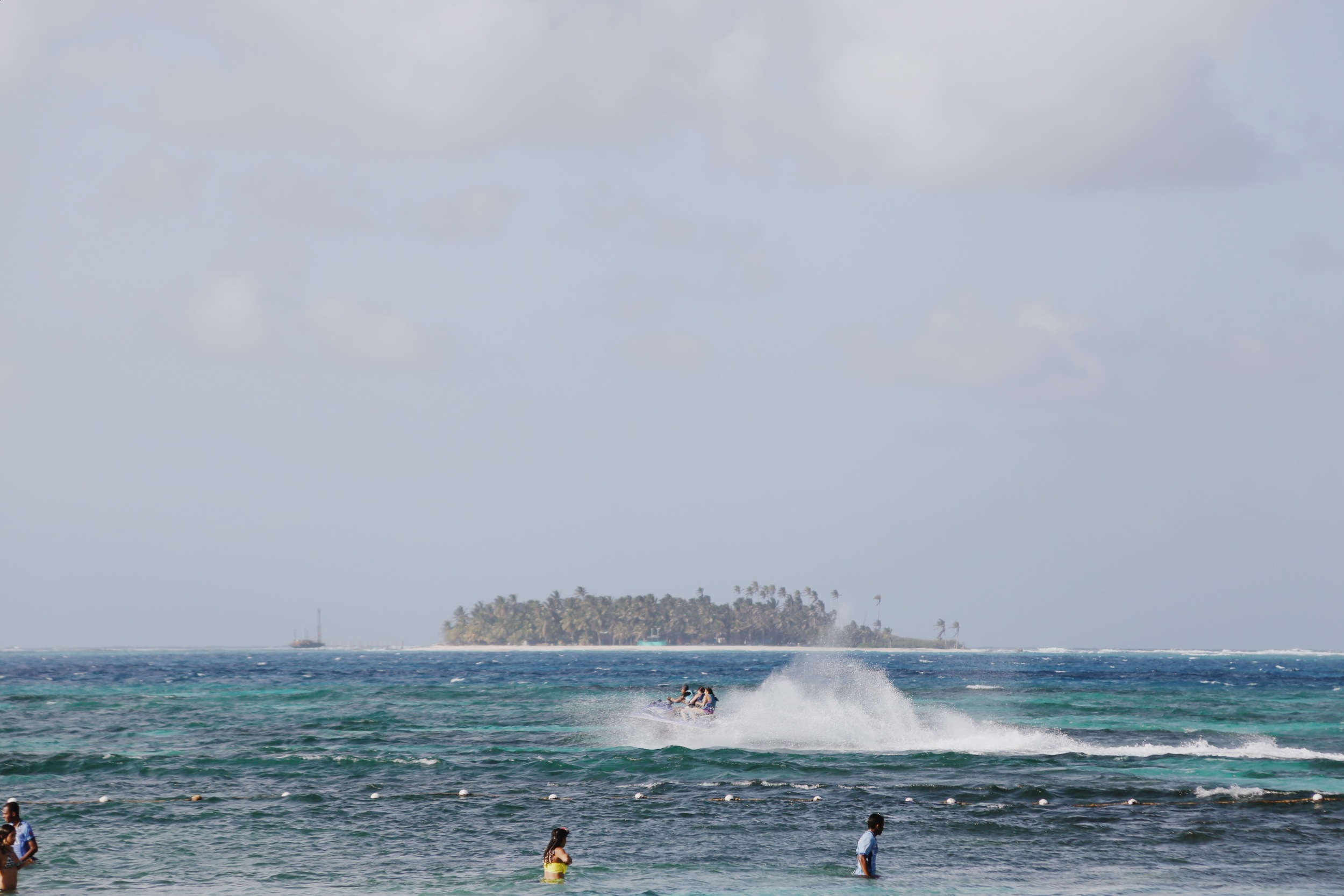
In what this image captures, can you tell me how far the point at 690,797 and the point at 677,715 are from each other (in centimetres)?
1459

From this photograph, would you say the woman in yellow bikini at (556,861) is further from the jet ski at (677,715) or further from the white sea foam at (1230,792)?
the jet ski at (677,715)

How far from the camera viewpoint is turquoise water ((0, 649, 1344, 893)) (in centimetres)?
2578

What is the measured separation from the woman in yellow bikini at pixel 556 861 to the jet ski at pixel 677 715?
24982mm

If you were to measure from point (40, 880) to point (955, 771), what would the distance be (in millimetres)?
26803

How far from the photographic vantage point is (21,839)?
23953 mm

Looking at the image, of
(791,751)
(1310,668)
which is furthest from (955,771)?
(1310,668)

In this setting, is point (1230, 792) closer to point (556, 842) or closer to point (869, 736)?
point (869, 736)

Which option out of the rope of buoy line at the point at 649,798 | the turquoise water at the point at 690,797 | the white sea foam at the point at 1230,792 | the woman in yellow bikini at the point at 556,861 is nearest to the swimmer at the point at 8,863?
the turquoise water at the point at 690,797

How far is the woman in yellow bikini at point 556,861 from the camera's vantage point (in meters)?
24.5

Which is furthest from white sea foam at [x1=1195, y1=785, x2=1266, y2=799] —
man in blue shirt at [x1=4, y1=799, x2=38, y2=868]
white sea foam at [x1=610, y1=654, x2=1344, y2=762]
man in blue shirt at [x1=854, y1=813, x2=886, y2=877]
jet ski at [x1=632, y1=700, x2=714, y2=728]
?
man in blue shirt at [x1=4, y1=799, x2=38, y2=868]

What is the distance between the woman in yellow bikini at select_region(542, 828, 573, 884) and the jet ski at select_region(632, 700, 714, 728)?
2498 cm

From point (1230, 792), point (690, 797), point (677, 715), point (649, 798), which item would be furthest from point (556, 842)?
point (677, 715)

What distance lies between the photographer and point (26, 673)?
153500 millimetres

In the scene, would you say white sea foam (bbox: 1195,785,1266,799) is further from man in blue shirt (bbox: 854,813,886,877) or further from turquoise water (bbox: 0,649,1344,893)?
man in blue shirt (bbox: 854,813,886,877)
